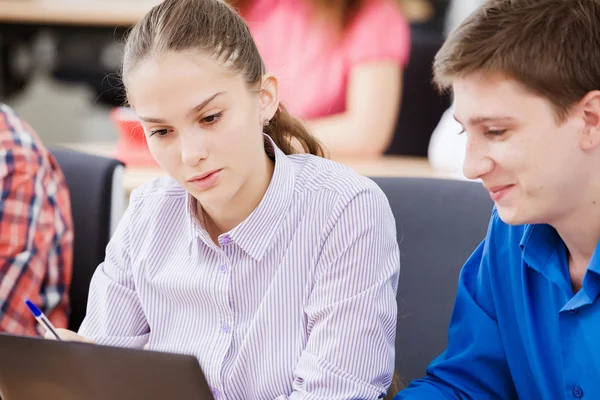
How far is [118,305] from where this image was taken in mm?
1220

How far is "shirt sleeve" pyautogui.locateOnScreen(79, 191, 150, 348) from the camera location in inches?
47.9

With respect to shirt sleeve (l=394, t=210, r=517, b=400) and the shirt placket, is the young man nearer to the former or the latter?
shirt sleeve (l=394, t=210, r=517, b=400)

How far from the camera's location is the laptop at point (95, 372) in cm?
Result: 78

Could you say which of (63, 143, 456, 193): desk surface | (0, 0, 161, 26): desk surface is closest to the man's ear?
(63, 143, 456, 193): desk surface

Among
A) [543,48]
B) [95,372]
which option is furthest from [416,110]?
[95,372]

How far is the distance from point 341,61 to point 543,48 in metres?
1.72

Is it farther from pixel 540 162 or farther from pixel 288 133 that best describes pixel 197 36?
pixel 540 162

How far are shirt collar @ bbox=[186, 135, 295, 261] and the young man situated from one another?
27 cm

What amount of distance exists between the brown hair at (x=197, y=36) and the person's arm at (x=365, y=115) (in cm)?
131

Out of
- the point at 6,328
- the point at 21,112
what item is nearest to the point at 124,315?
the point at 6,328

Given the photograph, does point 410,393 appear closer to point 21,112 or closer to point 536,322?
point 536,322

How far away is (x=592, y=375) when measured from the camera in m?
0.97

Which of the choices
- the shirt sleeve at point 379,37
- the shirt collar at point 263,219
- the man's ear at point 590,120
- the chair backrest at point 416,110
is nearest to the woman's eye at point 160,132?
the shirt collar at point 263,219

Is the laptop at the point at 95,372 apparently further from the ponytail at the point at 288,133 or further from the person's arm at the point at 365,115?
the person's arm at the point at 365,115
